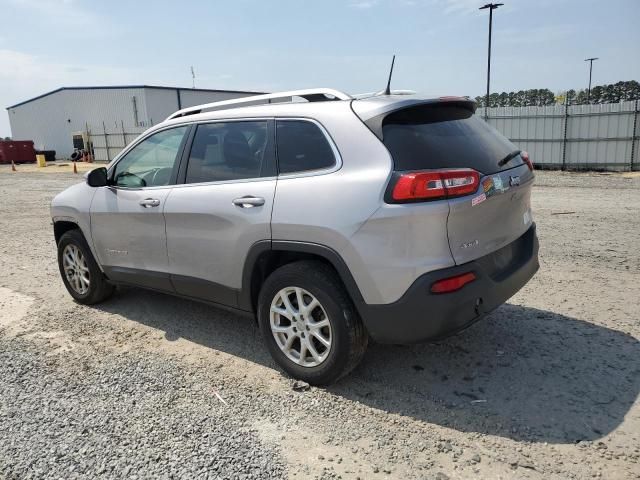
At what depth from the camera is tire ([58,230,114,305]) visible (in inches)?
197

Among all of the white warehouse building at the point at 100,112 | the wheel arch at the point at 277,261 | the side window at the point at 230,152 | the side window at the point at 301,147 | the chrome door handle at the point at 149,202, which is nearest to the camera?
the wheel arch at the point at 277,261

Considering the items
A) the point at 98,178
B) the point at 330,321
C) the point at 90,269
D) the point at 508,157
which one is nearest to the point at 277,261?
the point at 330,321

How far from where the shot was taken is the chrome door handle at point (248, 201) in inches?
135

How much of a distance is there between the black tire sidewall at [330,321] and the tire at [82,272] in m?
2.29

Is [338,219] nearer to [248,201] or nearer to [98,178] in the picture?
[248,201]

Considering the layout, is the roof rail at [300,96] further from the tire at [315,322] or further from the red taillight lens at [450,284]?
the red taillight lens at [450,284]

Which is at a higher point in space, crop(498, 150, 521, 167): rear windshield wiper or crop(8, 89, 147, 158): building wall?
crop(8, 89, 147, 158): building wall

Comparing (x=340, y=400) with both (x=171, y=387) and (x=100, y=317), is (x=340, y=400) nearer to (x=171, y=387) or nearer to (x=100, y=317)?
(x=171, y=387)

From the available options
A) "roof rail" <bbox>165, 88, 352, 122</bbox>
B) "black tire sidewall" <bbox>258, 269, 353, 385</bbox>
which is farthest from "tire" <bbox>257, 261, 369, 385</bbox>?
"roof rail" <bbox>165, 88, 352, 122</bbox>

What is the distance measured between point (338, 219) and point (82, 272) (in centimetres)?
329

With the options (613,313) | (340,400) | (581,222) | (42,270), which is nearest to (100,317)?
(42,270)

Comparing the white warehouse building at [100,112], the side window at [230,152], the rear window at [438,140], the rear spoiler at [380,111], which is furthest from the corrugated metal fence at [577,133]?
the white warehouse building at [100,112]

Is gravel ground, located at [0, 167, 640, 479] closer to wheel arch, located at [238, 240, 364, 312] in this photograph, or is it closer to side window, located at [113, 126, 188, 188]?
wheel arch, located at [238, 240, 364, 312]

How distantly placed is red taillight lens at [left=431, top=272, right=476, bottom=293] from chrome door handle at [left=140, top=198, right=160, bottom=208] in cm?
238
